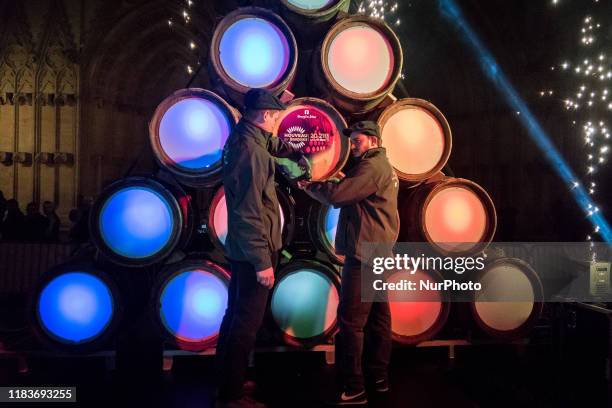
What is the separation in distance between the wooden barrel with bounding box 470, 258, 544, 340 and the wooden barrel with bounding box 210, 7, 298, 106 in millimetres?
2556

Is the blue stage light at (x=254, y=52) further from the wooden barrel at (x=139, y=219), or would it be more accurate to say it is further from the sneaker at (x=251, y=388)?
the sneaker at (x=251, y=388)

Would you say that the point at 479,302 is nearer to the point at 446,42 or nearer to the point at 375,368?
the point at 375,368

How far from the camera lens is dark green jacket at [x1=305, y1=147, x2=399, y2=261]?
302 centimetres

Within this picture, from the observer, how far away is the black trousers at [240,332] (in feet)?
9.05

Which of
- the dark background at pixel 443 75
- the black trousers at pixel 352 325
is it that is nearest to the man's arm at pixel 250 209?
the black trousers at pixel 352 325

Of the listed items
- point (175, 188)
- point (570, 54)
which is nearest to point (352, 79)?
point (175, 188)

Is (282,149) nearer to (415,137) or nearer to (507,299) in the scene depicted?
(415,137)

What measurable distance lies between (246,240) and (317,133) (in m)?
1.48

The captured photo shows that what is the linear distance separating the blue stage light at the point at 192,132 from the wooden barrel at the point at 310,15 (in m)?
1.07

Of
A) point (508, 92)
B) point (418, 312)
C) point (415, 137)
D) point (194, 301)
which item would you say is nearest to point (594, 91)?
point (508, 92)

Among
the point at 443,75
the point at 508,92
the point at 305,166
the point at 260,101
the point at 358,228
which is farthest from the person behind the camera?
the point at 443,75

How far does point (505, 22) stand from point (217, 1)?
24.9 ft

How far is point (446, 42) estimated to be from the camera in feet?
35.3

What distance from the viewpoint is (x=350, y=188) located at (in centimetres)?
300
